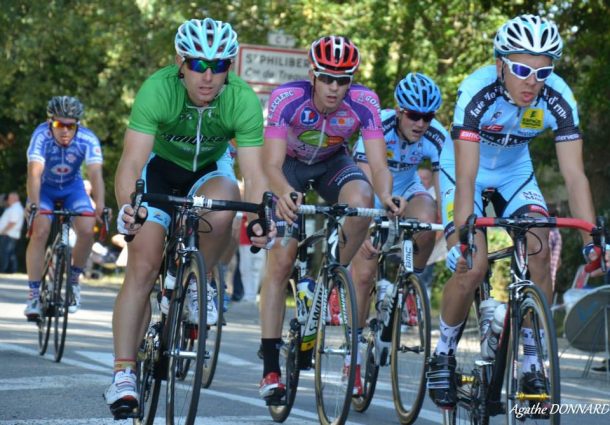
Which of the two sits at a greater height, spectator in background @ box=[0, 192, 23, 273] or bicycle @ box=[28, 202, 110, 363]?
spectator in background @ box=[0, 192, 23, 273]

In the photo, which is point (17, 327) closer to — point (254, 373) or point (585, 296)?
point (254, 373)

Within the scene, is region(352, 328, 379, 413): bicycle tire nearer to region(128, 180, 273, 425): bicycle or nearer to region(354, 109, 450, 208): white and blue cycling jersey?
region(354, 109, 450, 208): white and blue cycling jersey

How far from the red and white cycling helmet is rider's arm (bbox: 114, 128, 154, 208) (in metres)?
1.62

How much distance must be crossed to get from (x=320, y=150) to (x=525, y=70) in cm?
199

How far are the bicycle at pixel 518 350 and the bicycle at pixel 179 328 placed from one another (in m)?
1.17

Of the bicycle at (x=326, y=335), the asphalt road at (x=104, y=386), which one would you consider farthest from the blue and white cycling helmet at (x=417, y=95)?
the asphalt road at (x=104, y=386)

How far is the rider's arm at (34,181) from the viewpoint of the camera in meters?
12.2

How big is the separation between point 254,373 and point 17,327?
4.29 metres

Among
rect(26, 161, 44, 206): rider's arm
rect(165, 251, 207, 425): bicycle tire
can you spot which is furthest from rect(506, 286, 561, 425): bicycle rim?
rect(26, 161, 44, 206): rider's arm

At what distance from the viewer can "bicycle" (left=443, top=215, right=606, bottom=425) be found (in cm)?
600

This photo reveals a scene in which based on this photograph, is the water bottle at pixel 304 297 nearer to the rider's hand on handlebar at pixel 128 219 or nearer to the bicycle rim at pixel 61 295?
the rider's hand on handlebar at pixel 128 219

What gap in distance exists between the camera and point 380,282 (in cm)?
936

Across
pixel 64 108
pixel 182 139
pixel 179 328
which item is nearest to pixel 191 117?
pixel 182 139

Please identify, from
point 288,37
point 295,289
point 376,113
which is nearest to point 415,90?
point 376,113
